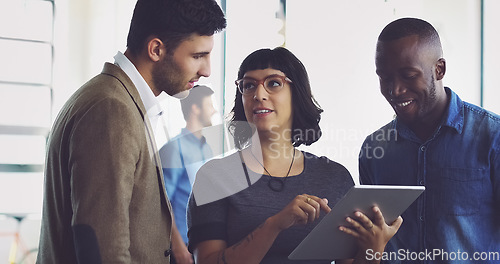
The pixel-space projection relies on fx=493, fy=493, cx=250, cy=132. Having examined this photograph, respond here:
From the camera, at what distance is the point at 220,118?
9.74ft

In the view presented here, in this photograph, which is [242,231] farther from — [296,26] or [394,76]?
[296,26]

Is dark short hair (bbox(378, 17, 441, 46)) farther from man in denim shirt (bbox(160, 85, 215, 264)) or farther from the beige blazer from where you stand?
man in denim shirt (bbox(160, 85, 215, 264))

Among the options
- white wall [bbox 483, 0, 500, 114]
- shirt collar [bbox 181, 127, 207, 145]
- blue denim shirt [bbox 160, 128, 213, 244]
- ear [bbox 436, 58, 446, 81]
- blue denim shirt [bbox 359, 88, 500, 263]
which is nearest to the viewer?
blue denim shirt [bbox 359, 88, 500, 263]

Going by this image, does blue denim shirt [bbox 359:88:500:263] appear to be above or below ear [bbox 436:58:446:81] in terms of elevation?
below

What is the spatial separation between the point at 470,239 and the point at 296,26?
1.99 meters

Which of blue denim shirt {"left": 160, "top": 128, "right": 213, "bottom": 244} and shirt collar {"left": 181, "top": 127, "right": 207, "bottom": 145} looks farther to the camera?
shirt collar {"left": 181, "top": 127, "right": 207, "bottom": 145}

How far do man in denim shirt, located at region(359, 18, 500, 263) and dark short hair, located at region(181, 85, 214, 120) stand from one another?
1.25m

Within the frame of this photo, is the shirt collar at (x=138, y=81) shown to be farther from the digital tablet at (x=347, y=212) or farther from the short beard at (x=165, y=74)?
the digital tablet at (x=347, y=212)

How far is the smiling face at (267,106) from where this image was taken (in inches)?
59.7

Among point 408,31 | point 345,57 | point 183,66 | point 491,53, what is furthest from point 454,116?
point 491,53

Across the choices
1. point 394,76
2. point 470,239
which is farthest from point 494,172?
point 394,76

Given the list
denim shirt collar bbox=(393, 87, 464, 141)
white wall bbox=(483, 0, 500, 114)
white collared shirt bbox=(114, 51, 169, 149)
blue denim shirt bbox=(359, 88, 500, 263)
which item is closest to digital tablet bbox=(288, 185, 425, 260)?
blue denim shirt bbox=(359, 88, 500, 263)

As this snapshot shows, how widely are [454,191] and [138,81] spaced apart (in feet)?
3.25

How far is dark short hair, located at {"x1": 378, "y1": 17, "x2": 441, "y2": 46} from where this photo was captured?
1.62m
